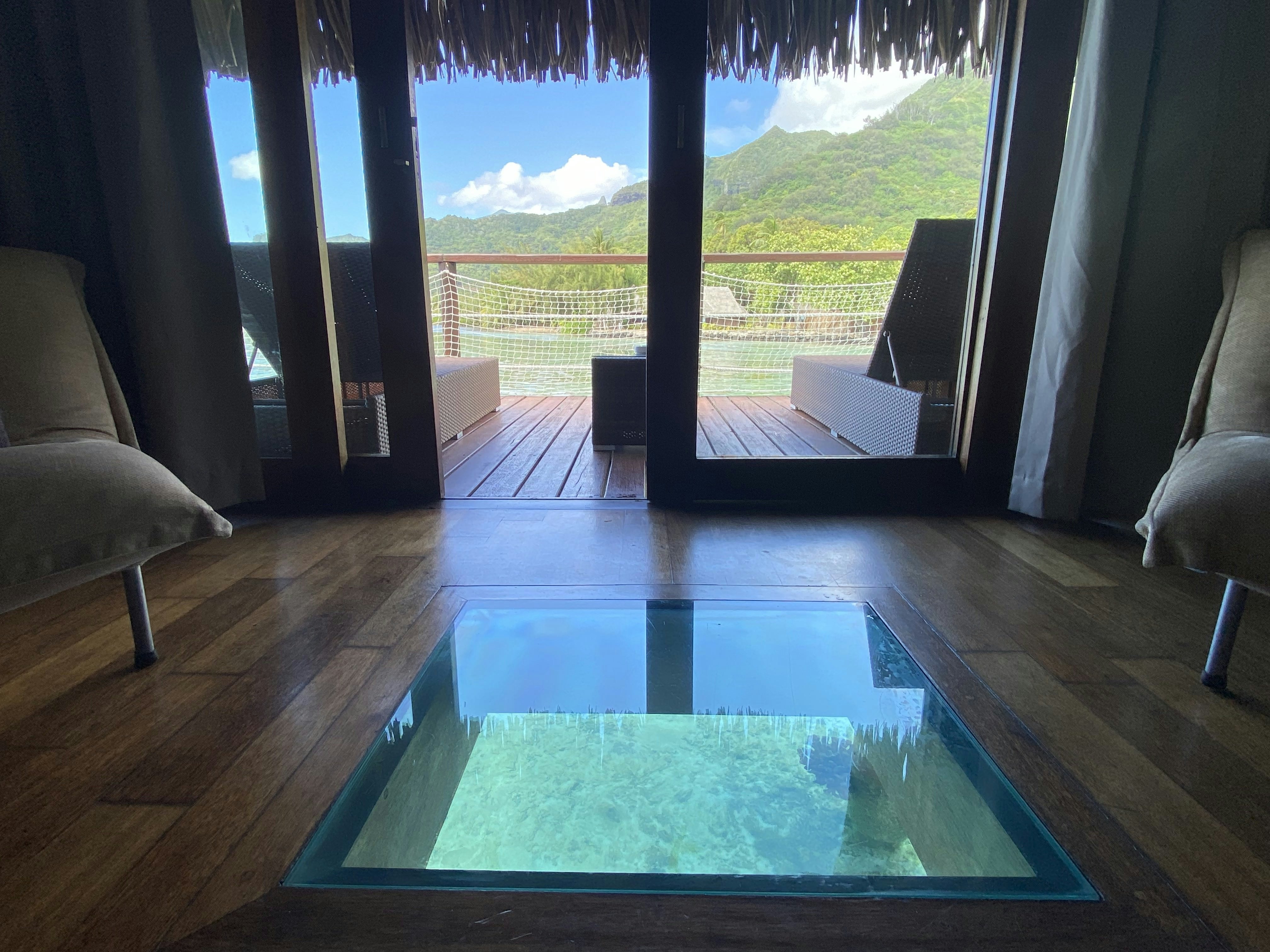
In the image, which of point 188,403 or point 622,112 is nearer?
point 188,403

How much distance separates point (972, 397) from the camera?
2125 mm

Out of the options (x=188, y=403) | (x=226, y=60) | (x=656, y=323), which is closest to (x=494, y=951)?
(x=656, y=323)

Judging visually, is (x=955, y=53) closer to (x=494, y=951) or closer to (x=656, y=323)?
(x=656, y=323)

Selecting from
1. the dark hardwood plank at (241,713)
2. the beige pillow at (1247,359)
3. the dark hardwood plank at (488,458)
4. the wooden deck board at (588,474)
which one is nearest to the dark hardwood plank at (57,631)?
the dark hardwood plank at (241,713)

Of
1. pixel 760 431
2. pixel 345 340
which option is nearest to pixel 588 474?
pixel 760 431

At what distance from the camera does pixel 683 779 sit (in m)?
0.95

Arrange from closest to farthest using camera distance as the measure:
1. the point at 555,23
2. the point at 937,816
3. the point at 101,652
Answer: the point at 937,816, the point at 101,652, the point at 555,23

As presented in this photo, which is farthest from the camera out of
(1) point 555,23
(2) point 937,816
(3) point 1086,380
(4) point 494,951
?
(1) point 555,23

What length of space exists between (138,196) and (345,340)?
25.2 inches

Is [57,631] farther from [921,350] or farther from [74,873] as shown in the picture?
[921,350]

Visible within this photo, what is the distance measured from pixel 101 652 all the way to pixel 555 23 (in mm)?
2722

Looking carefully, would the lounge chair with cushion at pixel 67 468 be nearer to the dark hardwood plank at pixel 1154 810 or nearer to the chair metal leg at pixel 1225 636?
the dark hardwood plank at pixel 1154 810

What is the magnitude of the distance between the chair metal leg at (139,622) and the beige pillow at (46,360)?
32 centimetres

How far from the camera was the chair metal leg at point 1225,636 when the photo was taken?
1.09 meters
